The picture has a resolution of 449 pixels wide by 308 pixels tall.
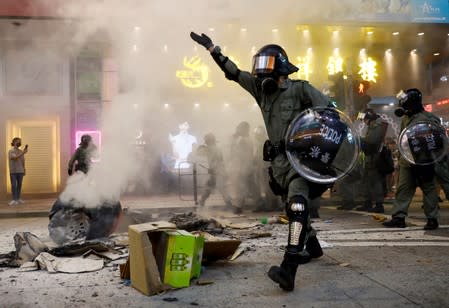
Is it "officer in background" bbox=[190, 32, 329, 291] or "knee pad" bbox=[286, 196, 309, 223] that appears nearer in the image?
"knee pad" bbox=[286, 196, 309, 223]

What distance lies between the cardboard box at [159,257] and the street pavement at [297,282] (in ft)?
0.25

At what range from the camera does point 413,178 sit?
17.8 ft

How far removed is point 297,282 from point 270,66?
1.57m

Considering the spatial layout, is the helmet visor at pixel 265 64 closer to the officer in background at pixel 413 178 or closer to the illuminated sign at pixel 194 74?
the officer in background at pixel 413 178

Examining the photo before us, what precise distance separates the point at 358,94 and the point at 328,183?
6464 mm

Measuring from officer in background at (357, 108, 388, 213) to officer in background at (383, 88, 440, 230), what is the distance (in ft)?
4.83

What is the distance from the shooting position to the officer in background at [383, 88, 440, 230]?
523 cm

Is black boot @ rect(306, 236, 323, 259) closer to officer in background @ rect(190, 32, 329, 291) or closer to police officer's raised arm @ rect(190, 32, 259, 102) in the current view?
officer in background @ rect(190, 32, 329, 291)

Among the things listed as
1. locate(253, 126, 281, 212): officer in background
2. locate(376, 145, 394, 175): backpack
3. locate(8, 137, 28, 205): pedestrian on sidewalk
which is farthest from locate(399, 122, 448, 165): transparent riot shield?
locate(8, 137, 28, 205): pedestrian on sidewalk

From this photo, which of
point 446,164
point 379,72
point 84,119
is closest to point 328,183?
point 446,164

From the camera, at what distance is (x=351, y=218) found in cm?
657

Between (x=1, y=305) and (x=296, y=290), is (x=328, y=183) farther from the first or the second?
(x=1, y=305)

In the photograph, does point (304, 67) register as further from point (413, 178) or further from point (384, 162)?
point (413, 178)

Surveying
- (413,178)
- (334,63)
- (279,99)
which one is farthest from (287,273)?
(334,63)
